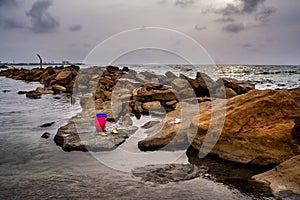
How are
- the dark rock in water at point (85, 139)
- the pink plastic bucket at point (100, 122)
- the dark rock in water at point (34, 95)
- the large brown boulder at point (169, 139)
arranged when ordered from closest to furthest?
the dark rock in water at point (85, 139) → the large brown boulder at point (169, 139) → the pink plastic bucket at point (100, 122) → the dark rock in water at point (34, 95)

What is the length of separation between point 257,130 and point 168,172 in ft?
8.12

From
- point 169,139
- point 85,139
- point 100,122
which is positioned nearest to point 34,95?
point 100,122

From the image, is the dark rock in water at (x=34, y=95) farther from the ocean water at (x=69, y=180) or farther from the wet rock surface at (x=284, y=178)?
the wet rock surface at (x=284, y=178)

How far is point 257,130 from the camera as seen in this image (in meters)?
6.94

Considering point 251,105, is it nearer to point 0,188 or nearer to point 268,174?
point 268,174

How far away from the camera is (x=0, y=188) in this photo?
5.48 metres

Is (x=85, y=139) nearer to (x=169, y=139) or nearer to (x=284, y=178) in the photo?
(x=169, y=139)

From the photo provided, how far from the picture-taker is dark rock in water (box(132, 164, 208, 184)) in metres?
5.98

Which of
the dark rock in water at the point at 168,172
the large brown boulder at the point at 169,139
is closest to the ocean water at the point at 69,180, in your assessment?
the dark rock in water at the point at 168,172

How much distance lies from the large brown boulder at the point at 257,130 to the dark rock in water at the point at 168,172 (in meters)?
1.03

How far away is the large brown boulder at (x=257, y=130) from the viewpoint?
21.9 feet

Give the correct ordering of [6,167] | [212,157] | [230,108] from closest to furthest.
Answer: [6,167] < [212,157] < [230,108]

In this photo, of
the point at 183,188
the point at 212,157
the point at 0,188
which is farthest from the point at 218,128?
the point at 0,188

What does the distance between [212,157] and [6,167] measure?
16.5ft
